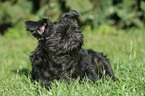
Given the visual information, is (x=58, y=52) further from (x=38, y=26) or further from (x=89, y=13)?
(x=89, y=13)

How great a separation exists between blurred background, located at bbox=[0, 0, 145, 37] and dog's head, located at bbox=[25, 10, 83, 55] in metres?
4.70

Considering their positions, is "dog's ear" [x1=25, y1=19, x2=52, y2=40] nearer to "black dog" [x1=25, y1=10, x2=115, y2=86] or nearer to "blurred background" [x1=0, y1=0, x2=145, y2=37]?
"black dog" [x1=25, y1=10, x2=115, y2=86]

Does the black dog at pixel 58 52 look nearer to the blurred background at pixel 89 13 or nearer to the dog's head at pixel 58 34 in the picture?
the dog's head at pixel 58 34

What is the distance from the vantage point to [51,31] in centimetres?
361

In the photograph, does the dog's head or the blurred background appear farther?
the blurred background

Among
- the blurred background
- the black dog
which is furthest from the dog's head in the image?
the blurred background

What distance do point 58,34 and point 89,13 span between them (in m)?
6.15

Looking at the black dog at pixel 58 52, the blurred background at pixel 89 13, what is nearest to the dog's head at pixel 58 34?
the black dog at pixel 58 52

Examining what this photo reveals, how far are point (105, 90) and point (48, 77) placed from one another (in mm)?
1176

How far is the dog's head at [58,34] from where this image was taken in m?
3.43

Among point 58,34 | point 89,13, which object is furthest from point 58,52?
point 89,13

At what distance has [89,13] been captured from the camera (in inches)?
369

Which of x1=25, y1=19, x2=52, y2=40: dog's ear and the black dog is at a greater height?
x1=25, y1=19, x2=52, y2=40: dog's ear

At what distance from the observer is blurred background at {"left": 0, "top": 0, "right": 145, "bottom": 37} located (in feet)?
29.5
